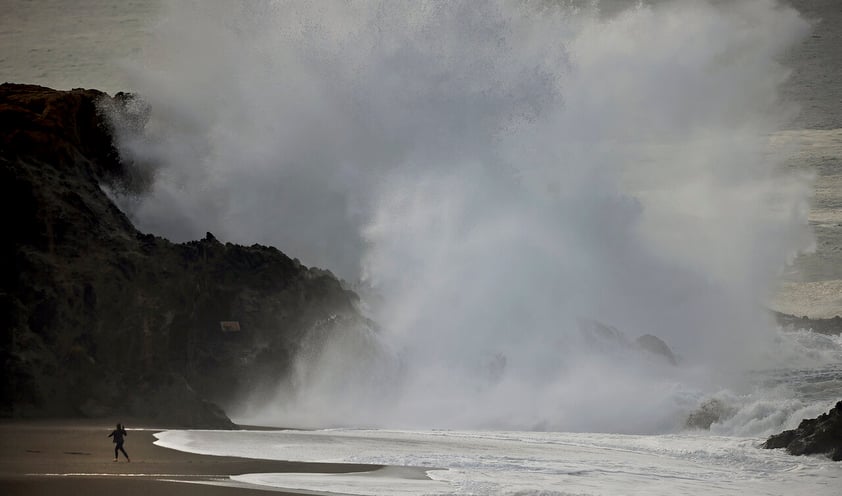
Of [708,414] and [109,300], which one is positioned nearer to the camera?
[109,300]

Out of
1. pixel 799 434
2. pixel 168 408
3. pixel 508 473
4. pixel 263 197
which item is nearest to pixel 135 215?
pixel 263 197

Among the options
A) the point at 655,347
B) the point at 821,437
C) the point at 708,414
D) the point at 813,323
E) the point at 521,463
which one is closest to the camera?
the point at 521,463

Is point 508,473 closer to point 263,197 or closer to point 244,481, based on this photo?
point 244,481

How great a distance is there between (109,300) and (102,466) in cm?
706

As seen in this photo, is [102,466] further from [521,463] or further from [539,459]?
[539,459]

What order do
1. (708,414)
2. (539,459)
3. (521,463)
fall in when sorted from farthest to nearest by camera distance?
(708,414)
(539,459)
(521,463)

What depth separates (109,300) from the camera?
21078 millimetres

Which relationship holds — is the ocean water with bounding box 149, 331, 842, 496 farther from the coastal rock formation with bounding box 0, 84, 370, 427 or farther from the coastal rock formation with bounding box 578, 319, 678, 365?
the coastal rock formation with bounding box 578, 319, 678, 365

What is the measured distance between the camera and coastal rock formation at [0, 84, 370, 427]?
19.9 m

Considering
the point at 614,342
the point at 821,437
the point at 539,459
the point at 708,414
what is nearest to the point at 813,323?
the point at 614,342

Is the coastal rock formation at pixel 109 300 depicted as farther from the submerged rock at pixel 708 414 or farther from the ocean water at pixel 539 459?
the submerged rock at pixel 708 414

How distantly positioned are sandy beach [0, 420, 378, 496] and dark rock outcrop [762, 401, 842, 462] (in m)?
7.78

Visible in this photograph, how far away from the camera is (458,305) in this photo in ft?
100.0

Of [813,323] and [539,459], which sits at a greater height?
[813,323]
